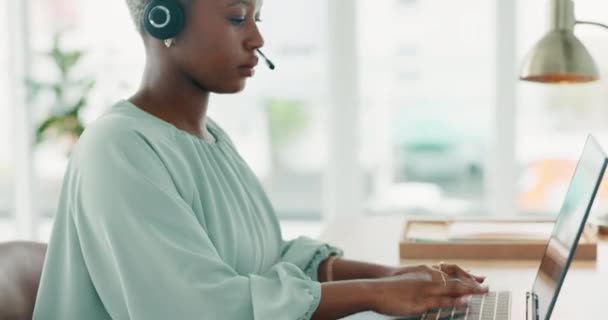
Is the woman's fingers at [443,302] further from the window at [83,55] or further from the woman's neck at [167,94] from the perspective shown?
the window at [83,55]

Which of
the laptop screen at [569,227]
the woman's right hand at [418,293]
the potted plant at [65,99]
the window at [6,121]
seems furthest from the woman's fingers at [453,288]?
the window at [6,121]

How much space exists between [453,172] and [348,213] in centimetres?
58

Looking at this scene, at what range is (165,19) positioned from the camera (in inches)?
52.4

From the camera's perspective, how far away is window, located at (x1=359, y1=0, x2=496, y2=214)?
175 inches

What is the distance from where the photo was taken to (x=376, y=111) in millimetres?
4531

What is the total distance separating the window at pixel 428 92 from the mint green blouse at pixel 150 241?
3.16 metres

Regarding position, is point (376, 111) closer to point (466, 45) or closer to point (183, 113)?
point (466, 45)

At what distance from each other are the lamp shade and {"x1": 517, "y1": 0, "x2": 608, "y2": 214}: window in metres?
2.35

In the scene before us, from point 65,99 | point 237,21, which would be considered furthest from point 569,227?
point 65,99

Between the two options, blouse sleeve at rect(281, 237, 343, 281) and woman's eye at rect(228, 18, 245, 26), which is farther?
blouse sleeve at rect(281, 237, 343, 281)

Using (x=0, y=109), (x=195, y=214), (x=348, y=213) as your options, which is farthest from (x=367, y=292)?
(x=0, y=109)

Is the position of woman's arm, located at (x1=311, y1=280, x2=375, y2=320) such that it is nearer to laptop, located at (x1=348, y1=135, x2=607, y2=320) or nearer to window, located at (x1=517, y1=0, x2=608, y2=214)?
laptop, located at (x1=348, y1=135, x2=607, y2=320)

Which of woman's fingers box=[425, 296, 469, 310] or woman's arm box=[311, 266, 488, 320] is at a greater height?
woman's arm box=[311, 266, 488, 320]

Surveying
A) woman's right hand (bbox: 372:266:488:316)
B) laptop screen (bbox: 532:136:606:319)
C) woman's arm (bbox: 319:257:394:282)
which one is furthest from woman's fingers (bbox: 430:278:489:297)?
woman's arm (bbox: 319:257:394:282)
